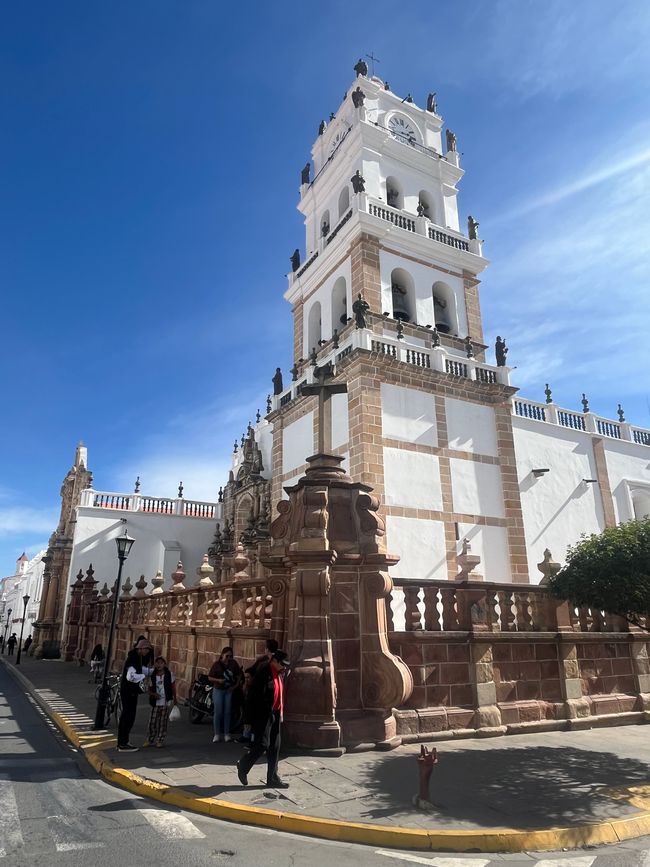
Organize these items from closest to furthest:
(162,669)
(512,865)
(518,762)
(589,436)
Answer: (512,865)
(518,762)
(162,669)
(589,436)

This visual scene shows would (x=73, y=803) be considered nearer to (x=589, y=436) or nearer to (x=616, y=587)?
(x=616, y=587)

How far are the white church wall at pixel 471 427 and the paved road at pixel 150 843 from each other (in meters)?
12.8

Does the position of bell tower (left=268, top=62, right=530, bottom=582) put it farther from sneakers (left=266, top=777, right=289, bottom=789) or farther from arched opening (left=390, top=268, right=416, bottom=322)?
sneakers (left=266, top=777, right=289, bottom=789)

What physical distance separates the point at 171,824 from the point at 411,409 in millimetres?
12771

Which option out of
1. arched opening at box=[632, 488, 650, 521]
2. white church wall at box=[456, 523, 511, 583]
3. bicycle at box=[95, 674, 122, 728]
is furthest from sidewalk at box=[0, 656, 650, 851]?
arched opening at box=[632, 488, 650, 521]

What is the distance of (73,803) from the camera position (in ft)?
19.1

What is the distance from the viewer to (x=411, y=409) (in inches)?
655

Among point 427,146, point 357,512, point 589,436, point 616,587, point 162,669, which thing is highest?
point 427,146

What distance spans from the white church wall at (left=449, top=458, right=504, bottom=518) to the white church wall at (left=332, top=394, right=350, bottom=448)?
129 inches

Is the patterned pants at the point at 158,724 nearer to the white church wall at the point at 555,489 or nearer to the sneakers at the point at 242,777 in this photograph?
the sneakers at the point at 242,777

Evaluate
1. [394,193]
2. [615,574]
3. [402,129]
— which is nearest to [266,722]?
[615,574]

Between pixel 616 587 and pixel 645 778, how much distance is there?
2.23 metres

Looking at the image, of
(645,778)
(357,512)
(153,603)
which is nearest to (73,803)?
(357,512)

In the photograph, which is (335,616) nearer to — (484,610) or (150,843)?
(484,610)
